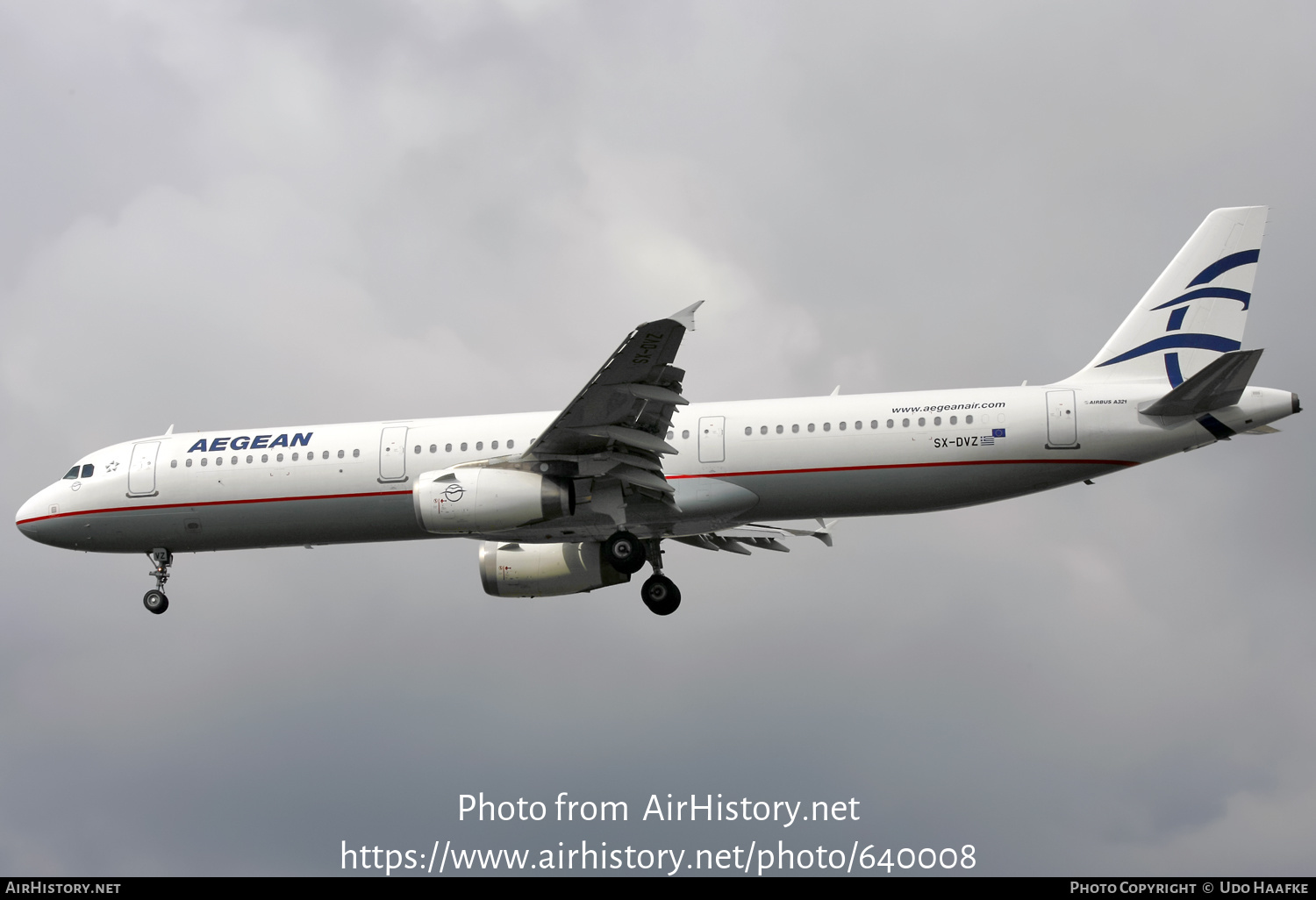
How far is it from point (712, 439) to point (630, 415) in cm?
240

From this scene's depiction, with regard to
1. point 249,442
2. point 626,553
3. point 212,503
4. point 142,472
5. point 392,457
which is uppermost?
point 249,442

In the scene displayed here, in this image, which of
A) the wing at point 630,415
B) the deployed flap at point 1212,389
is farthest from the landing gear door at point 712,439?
the deployed flap at point 1212,389

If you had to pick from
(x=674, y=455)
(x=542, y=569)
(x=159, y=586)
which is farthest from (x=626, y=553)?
(x=159, y=586)

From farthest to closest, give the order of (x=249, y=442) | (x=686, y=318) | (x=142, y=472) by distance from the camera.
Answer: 1. (x=142, y=472)
2. (x=249, y=442)
3. (x=686, y=318)

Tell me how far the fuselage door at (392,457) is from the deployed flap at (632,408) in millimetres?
3626

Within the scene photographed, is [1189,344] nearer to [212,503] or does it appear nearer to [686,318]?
[686,318]

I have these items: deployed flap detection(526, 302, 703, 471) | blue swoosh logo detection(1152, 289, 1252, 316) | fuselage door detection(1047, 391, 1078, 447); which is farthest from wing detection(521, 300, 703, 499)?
blue swoosh logo detection(1152, 289, 1252, 316)

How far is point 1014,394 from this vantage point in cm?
2858

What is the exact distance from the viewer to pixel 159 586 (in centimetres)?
3231

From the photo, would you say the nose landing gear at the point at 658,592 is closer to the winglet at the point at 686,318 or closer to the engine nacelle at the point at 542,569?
the engine nacelle at the point at 542,569

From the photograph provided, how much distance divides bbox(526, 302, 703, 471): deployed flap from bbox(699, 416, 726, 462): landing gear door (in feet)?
3.80

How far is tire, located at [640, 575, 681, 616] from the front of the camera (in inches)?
1244

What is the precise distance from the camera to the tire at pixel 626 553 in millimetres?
29109

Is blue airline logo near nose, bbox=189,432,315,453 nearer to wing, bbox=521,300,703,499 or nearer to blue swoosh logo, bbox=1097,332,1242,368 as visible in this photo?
wing, bbox=521,300,703,499
